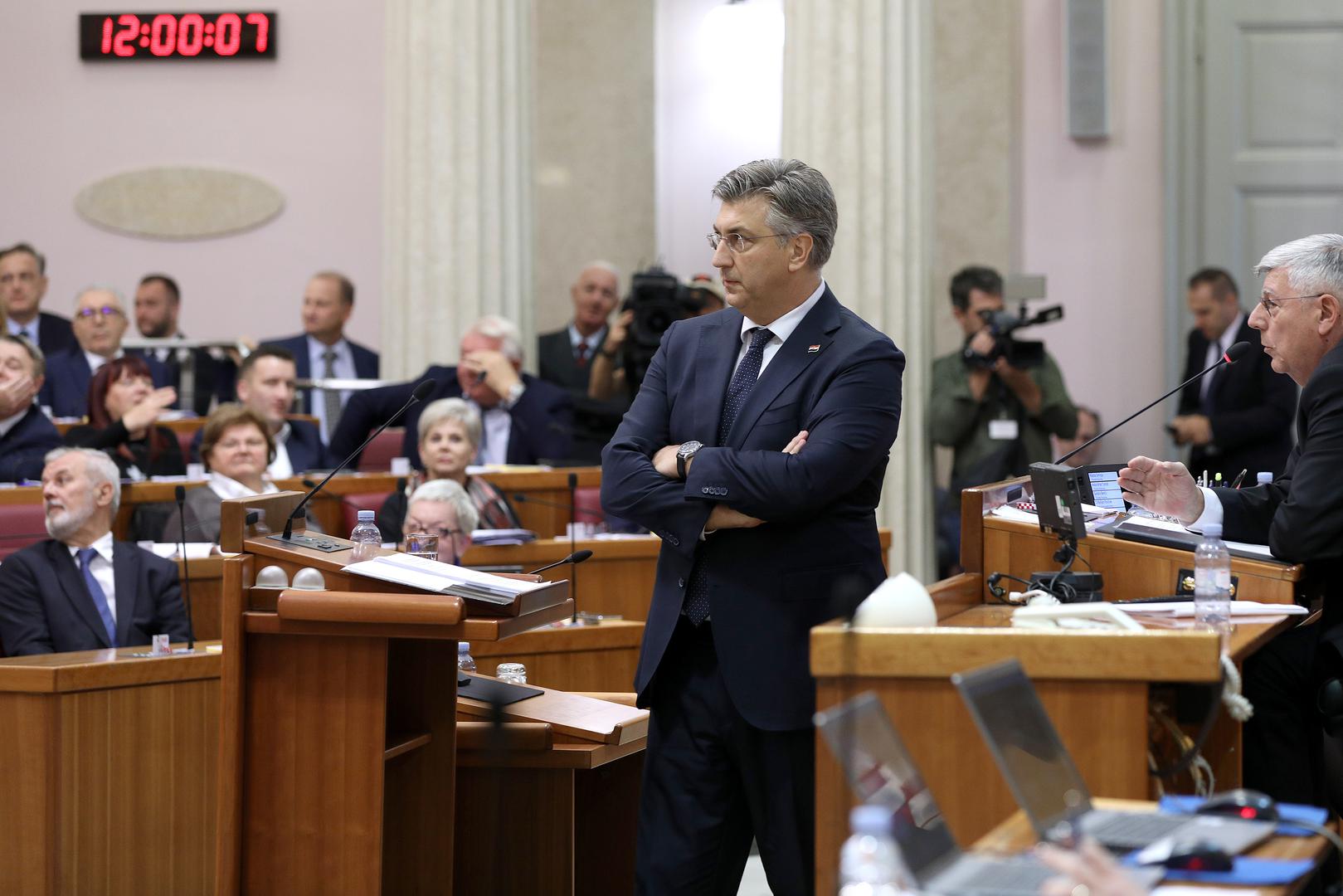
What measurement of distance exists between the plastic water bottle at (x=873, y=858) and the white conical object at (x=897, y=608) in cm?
72

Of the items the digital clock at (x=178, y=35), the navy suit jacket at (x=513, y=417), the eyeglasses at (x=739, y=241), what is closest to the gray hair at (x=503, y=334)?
the navy suit jacket at (x=513, y=417)

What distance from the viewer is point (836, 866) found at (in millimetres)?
2131

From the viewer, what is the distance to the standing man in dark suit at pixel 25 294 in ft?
25.1

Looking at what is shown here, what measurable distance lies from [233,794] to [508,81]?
16.6 ft

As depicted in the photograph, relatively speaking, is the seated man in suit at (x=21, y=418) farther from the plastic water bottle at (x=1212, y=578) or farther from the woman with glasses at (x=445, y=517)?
the plastic water bottle at (x=1212, y=578)

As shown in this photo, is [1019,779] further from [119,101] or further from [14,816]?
[119,101]

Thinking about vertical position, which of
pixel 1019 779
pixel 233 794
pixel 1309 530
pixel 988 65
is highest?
pixel 988 65

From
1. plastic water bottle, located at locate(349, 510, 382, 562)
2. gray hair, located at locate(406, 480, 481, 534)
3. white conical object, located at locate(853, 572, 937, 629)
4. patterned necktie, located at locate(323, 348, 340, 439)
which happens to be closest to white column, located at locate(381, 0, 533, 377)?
patterned necktie, located at locate(323, 348, 340, 439)

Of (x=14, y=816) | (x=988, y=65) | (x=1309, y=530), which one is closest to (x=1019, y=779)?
(x=1309, y=530)

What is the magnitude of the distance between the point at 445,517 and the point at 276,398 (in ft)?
5.71

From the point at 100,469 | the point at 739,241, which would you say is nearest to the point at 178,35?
the point at 100,469

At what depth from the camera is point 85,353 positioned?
23.3 feet

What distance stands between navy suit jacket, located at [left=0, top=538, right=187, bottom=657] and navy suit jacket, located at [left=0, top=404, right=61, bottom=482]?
1293 millimetres

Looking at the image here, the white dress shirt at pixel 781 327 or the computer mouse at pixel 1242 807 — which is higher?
the white dress shirt at pixel 781 327
